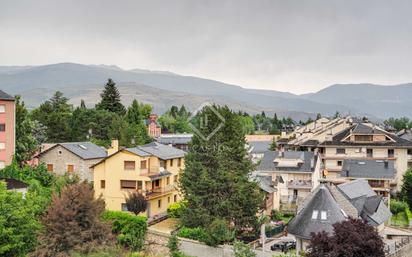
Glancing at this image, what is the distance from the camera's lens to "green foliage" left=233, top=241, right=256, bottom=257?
110 feet

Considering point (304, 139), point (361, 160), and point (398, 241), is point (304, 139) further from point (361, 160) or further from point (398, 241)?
point (398, 241)

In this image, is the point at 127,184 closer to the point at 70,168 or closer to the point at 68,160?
the point at 70,168

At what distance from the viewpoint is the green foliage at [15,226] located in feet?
96.4

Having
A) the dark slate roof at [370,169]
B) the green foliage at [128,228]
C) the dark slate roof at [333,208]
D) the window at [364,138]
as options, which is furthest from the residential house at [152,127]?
the green foliage at [128,228]

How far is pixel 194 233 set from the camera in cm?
3753

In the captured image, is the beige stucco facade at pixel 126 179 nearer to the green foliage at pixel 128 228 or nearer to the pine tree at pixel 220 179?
the pine tree at pixel 220 179

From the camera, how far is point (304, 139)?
3054 inches

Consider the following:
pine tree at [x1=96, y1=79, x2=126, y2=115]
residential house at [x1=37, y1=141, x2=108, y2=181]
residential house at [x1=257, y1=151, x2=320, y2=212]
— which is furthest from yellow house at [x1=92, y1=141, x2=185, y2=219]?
pine tree at [x1=96, y1=79, x2=126, y2=115]

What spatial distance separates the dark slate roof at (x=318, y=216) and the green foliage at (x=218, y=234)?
4.40 meters

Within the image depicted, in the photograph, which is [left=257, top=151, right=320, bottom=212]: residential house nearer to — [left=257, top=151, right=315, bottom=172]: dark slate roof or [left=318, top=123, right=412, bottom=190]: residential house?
[left=257, top=151, right=315, bottom=172]: dark slate roof

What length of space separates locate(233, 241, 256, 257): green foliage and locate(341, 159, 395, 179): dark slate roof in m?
29.9

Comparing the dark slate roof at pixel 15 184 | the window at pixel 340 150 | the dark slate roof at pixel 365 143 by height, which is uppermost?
the dark slate roof at pixel 365 143

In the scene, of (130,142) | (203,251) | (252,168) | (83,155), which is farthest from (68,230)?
(130,142)

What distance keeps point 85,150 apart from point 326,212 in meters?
26.9
